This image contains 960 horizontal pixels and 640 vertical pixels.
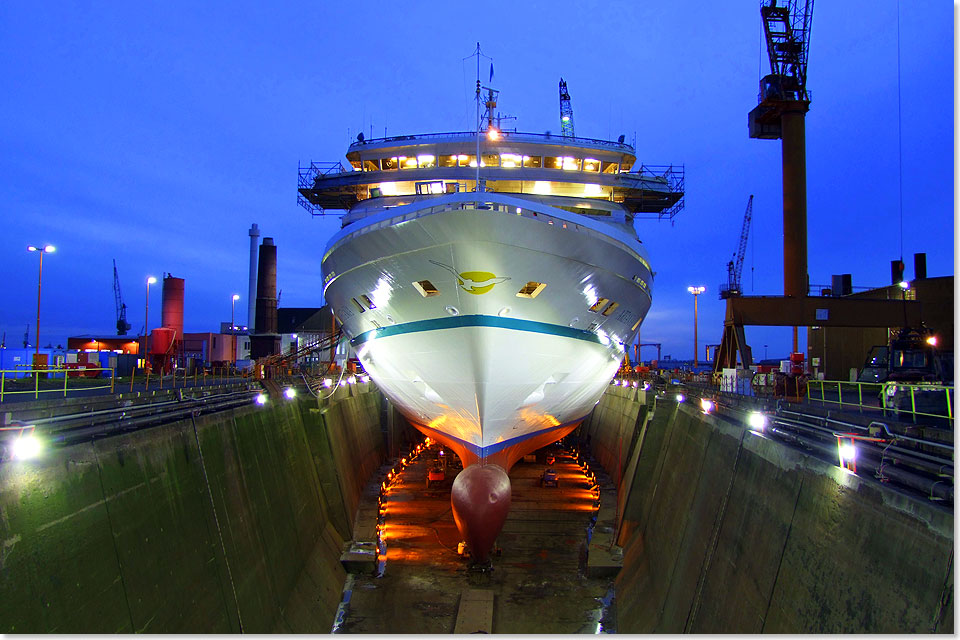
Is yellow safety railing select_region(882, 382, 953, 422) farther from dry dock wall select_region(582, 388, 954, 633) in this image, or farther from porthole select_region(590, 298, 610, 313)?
porthole select_region(590, 298, 610, 313)

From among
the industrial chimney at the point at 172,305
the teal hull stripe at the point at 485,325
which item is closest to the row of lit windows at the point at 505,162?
the teal hull stripe at the point at 485,325

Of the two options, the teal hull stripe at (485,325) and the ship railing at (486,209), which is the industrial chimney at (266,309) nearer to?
the teal hull stripe at (485,325)

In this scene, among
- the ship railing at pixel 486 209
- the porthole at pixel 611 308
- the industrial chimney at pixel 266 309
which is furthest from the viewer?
the industrial chimney at pixel 266 309

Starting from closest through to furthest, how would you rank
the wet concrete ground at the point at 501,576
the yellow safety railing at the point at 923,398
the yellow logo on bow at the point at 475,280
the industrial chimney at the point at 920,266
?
the yellow safety railing at the point at 923,398 < the yellow logo on bow at the point at 475,280 < the wet concrete ground at the point at 501,576 < the industrial chimney at the point at 920,266

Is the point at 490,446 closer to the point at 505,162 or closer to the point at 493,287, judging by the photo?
the point at 493,287

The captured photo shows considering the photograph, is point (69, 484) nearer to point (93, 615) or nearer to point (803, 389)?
point (93, 615)

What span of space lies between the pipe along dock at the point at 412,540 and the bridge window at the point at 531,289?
15.8 ft

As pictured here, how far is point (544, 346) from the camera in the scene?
43.0 ft

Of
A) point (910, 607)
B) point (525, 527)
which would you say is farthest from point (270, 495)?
point (910, 607)

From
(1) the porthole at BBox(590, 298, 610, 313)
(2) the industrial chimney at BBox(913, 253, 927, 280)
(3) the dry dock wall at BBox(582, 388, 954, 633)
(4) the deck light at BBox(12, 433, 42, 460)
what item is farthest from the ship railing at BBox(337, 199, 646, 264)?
(2) the industrial chimney at BBox(913, 253, 927, 280)

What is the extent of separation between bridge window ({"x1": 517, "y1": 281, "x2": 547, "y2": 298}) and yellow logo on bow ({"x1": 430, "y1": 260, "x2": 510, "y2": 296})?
2.25 feet

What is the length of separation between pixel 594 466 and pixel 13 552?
23.6 meters

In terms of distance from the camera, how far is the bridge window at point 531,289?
1213 cm

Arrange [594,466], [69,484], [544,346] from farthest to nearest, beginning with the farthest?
[594,466] < [544,346] < [69,484]
